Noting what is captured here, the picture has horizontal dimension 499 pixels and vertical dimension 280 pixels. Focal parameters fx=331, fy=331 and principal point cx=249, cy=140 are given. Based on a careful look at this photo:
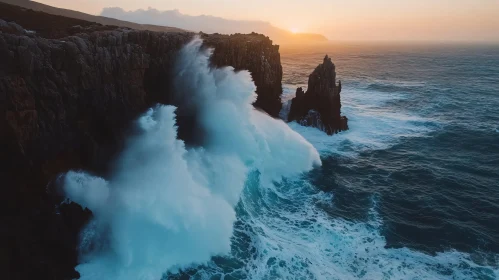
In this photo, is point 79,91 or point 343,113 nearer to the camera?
point 79,91

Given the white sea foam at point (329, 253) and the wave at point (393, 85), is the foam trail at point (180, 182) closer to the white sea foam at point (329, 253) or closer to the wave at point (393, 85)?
the white sea foam at point (329, 253)

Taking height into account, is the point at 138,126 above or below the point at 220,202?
above

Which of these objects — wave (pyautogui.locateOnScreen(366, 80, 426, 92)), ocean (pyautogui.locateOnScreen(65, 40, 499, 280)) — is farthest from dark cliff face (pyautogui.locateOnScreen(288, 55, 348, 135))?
wave (pyautogui.locateOnScreen(366, 80, 426, 92))

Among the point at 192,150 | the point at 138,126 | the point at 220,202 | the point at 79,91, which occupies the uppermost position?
the point at 79,91

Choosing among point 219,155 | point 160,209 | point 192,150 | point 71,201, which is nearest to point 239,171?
point 219,155

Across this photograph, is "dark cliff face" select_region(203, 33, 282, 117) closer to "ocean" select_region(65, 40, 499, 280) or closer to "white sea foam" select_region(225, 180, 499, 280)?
"ocean" select_region(65, 40, 499, 280)

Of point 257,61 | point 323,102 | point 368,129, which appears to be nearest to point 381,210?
point 323,102

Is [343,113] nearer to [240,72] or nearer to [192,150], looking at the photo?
[240,72]
